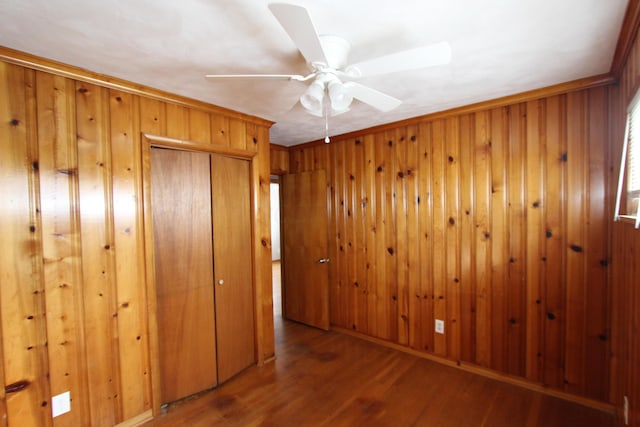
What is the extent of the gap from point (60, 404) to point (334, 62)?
2627 millimetres

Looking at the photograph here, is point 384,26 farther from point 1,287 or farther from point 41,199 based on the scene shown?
point 1,287

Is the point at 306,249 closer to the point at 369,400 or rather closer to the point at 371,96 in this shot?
the point at 369,400

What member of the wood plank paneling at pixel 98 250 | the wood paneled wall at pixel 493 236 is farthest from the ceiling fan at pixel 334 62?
the wood paneled wall at pixel 493 236

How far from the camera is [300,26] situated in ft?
3.52

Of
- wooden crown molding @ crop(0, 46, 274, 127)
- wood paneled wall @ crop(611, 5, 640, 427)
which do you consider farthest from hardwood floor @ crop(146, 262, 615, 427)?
wooden crown molding @ crop(0, 46, 274, 127)

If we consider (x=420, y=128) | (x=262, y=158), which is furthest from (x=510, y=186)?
(x=262, y=158)

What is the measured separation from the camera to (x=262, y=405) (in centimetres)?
229

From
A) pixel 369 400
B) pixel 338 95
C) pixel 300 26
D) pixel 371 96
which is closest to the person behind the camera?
pixel 300 26

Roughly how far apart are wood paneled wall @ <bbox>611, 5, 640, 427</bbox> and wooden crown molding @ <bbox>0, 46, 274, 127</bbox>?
263cm

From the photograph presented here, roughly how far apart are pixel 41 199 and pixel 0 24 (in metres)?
0.90

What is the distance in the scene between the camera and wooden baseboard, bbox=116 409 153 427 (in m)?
2.05

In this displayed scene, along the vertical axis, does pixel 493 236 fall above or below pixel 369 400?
above

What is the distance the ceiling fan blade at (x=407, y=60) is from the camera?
3.94ft

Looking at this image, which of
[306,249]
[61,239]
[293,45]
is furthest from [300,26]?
[306,249]
